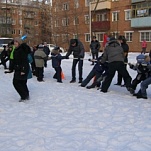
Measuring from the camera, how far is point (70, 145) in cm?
434

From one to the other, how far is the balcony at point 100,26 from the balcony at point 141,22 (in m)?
4.89

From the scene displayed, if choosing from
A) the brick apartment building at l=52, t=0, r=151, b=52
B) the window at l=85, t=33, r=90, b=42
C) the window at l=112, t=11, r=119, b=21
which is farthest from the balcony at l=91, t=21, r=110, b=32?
the window at l=85, t=33, r=90, b=42

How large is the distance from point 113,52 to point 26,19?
48841 mm

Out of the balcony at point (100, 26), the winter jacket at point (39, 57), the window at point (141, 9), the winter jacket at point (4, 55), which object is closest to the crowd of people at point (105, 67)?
the winter jacket at point (39, 57)

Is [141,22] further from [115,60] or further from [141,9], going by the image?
[115,60]

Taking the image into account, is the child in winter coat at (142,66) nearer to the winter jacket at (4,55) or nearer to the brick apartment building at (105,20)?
the winter jacket at (4,55)

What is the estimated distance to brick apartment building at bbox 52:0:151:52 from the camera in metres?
36.8

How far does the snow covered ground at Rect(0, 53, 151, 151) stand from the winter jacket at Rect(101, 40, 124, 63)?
1.00m

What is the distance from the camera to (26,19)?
54625 mm

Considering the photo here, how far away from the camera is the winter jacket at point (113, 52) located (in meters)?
7.88

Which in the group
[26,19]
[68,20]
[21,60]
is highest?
[26,19]

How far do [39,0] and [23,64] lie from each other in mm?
45796

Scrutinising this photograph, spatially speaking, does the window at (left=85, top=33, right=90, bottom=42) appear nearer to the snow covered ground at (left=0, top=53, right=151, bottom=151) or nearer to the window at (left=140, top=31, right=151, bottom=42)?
→ the window at (left=140, top=31, right=151, bottom=42)

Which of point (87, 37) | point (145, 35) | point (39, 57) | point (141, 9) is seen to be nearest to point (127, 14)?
point (141, 9)
